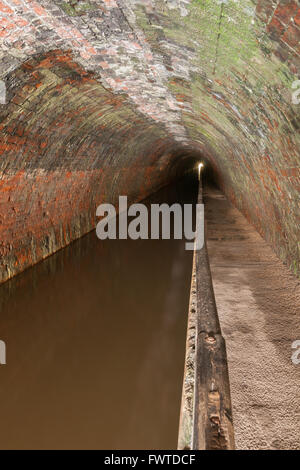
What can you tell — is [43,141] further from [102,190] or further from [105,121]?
[102,190]

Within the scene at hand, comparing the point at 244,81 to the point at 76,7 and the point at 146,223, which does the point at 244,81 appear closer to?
the point at 76,7

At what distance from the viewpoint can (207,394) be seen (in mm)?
2182

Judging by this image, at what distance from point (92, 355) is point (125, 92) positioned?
4366 mm

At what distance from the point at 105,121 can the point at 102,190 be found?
339cm

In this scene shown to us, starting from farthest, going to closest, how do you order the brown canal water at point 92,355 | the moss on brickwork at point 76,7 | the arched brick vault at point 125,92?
the brown canal water at point 92,355 → the moss on brickwork at point 76,7 → the arched brick vault at point 125,92

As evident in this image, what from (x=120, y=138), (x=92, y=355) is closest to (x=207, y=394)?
(x=92, y=355)

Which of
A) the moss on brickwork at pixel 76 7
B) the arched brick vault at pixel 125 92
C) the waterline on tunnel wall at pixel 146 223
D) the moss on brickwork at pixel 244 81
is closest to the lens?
the moss on brickwork at pixel 244 81

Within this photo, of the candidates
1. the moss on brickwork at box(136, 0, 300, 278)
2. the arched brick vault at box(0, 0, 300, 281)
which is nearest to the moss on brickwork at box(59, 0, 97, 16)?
the arched brick vault at box(0, 0, 300, 281)

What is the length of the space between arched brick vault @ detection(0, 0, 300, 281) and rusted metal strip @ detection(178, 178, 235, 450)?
211 cm

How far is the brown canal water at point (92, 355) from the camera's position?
315cm

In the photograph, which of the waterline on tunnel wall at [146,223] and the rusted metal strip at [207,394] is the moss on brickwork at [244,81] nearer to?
the rusted metal strip at [207,394]

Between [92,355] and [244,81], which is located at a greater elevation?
[244,81]

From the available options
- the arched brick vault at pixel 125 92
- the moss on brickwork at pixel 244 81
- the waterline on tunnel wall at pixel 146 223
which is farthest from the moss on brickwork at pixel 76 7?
the waterline on tunnel wall at pixel 146 223

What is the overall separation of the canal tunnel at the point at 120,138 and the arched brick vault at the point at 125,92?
2 cm
